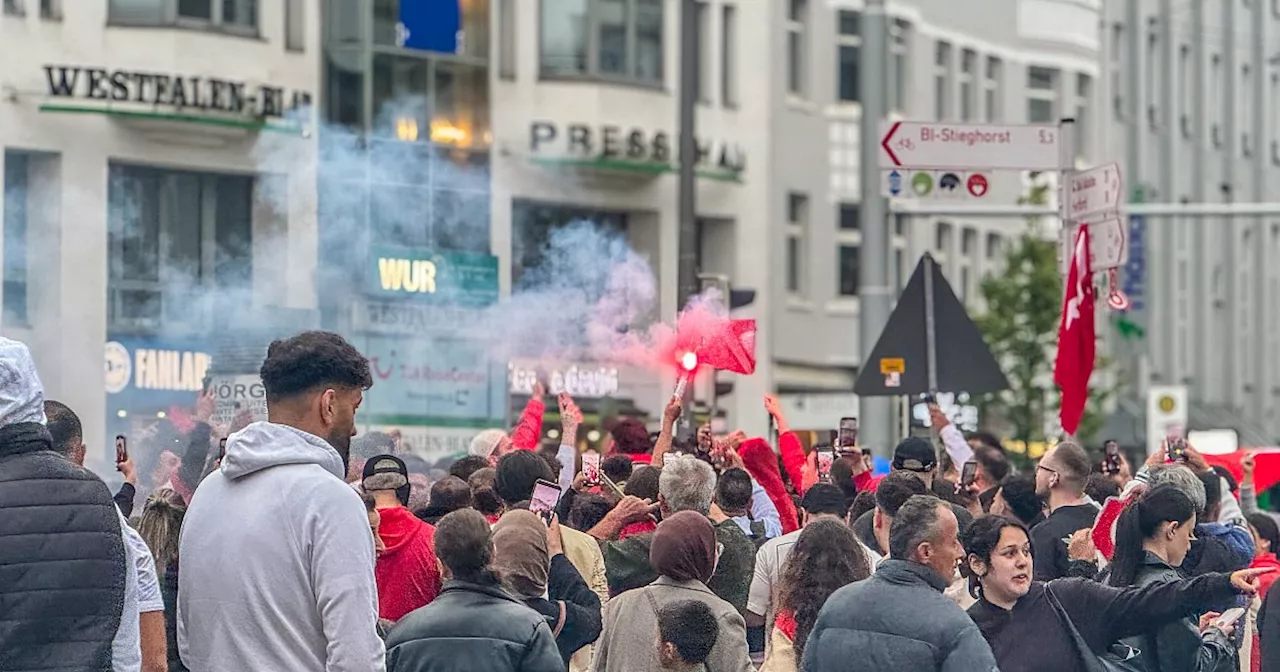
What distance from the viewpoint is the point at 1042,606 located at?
770 centimetres

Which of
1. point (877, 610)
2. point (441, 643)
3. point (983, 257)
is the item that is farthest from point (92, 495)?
point (983, 257)

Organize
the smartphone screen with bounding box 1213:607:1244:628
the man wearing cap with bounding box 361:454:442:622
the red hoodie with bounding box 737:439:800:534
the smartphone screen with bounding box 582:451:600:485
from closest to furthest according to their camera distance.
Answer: the smartphone screen with bounding box 1213:607:1244:628 < the man wearing cap with bounding box 361:454:442:622 < the smartphone screen with bounding box 582:451:600:485 < the red hoodie with bounding box 737:439:800:534

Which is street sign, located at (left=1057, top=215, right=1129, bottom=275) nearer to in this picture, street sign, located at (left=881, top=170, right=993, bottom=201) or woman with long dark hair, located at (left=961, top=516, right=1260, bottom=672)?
street sign, located at (left=881, top=170, right=993, bottom=201)

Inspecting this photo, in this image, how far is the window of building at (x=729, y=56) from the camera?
3719cm

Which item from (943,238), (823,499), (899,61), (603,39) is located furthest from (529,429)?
(943,238)

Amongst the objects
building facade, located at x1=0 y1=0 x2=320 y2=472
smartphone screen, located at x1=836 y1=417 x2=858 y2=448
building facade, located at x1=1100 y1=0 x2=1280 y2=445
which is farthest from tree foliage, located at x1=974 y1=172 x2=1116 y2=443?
smartphone screen, located at x1=836 y1=417 x2=858 y2=448

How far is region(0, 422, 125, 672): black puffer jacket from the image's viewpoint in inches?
223

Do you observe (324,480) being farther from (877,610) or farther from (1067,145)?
(1067,145)

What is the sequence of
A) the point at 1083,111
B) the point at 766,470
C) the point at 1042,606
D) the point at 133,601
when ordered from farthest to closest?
the point at 1083,111, the point at 766,470, the point at 1042,606, the point at 133,601

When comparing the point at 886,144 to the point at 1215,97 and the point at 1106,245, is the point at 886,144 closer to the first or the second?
the point at 1106,245

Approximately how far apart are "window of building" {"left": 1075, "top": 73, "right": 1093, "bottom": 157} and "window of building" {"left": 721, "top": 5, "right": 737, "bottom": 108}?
474 inches

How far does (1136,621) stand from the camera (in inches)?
312

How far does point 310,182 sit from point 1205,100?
30175 mm

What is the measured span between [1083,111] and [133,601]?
43.5 m
